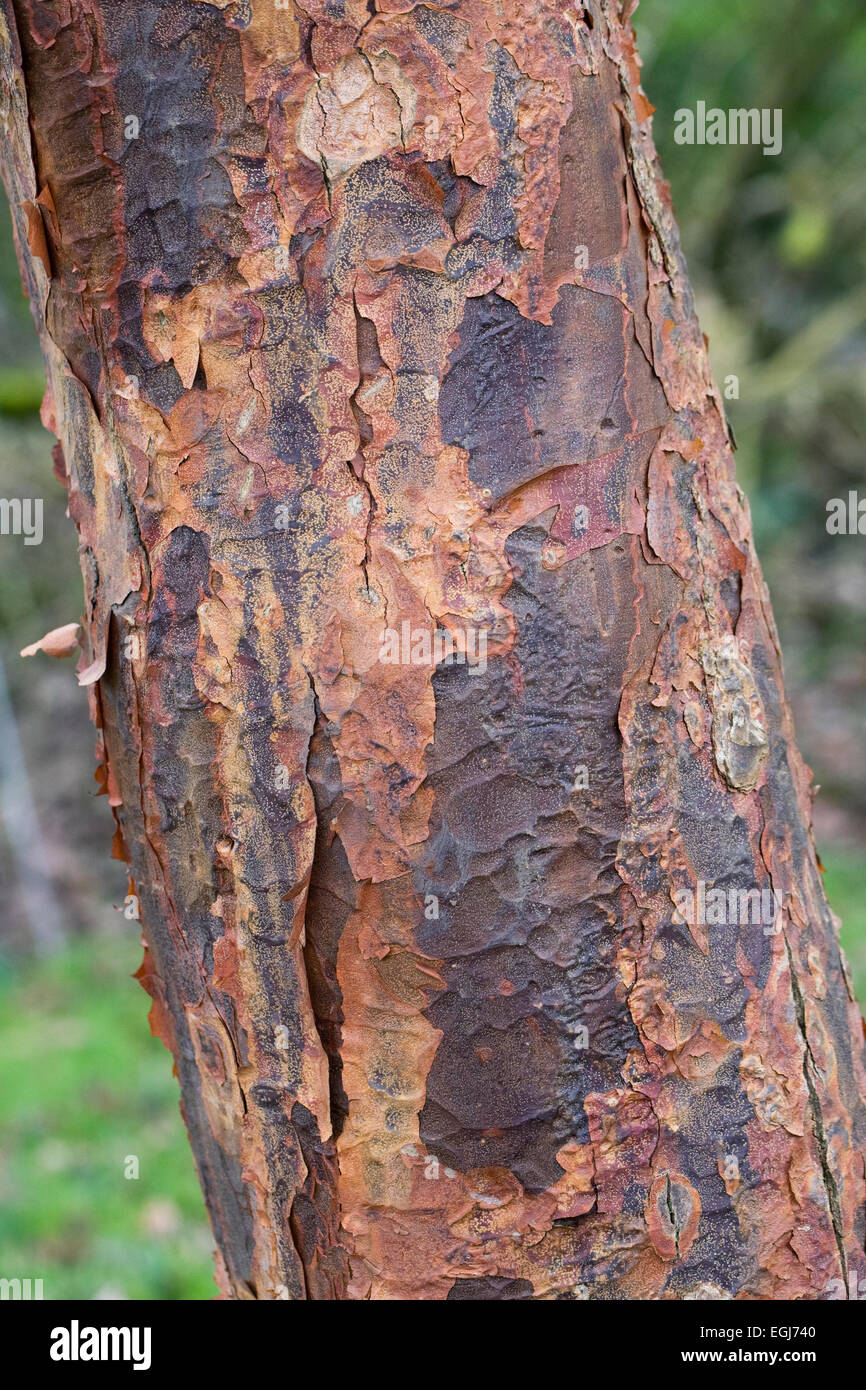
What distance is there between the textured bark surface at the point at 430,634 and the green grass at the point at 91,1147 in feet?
5.44

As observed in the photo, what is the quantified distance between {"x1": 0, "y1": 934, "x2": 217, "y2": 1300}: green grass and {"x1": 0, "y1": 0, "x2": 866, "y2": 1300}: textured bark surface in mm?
1657

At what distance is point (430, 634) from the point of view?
0.83 metres

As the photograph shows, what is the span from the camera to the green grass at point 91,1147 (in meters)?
2.41

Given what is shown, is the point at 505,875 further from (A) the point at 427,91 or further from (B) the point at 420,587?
(A) the point at 427,91

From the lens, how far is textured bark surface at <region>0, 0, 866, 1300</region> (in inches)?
31.3

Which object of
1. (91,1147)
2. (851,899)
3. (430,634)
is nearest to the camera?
(430,634)

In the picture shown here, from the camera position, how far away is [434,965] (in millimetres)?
855

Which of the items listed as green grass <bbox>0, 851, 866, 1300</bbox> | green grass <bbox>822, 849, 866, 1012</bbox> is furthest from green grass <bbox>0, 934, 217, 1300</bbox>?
green grass <bbox>822, 849, 866, 1012</bbox>

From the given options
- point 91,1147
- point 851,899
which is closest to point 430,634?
point 91,1147

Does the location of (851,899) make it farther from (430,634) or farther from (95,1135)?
(430,634)

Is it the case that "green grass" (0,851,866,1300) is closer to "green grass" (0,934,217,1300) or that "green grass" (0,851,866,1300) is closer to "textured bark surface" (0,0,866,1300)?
"green grass" (0,934,217,1300)

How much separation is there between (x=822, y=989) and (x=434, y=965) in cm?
37

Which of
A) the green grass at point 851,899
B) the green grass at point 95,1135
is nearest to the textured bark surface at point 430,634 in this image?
the green grass at point 95,1135

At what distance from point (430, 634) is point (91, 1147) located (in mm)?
2657
